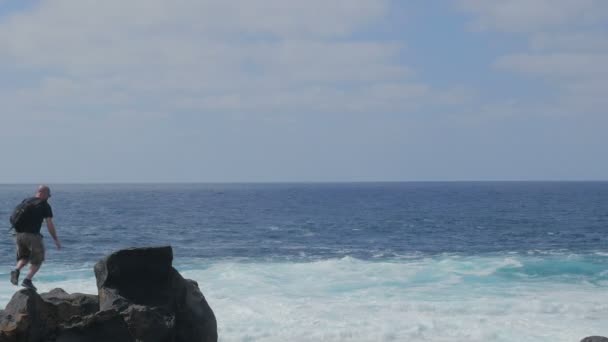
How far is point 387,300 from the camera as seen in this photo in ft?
77.5

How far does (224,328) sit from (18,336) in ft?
32.0

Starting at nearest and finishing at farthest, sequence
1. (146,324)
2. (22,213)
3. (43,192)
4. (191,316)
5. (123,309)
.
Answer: (146,324) < (123,309) < (191,316) < (22,213) < (43,192)

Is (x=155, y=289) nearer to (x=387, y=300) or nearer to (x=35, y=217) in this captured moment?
(x=35, y=217)

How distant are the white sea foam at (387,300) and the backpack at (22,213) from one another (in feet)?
25.7

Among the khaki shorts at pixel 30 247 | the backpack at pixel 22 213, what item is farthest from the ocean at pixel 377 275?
the backpack at pixel 22 213

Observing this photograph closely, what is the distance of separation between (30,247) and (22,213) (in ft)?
2.06

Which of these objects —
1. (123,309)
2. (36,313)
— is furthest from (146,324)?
(36,313)

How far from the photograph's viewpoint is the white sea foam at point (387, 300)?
1942 centimetres

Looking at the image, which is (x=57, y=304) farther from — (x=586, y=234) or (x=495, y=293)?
(x=586, y=234)

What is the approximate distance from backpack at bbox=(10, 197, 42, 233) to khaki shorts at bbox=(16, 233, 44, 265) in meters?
0.14

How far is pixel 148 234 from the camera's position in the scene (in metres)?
52.5

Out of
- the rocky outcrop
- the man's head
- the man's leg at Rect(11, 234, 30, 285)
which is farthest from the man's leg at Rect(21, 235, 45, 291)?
the rocky outcrop

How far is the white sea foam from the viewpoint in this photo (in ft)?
63.7

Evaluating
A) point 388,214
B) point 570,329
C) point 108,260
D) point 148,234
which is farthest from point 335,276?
point 388,214
